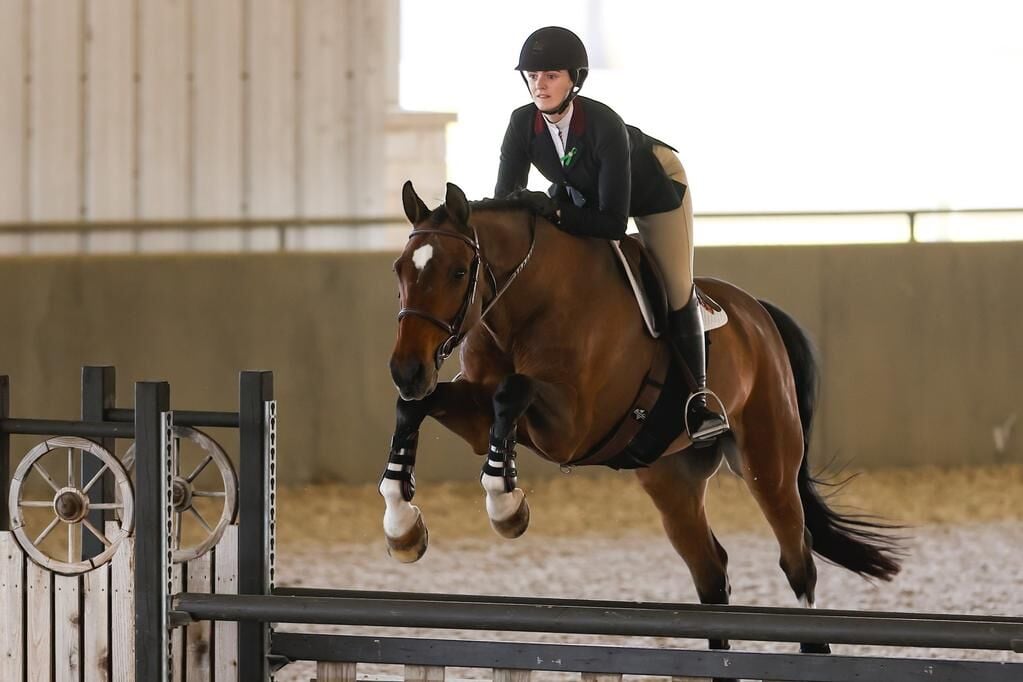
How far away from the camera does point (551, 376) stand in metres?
2.43

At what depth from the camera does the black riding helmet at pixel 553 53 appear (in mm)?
2438

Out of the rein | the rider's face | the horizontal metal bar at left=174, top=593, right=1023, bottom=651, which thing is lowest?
the horizontal metal bar at left=174, top=593, right=1023, bottom=651

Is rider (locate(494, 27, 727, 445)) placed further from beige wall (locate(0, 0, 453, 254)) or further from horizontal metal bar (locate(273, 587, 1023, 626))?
beige wall (locate(0, 0, 453, 254))

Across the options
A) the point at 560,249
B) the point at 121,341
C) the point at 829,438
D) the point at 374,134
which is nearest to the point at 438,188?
the point at 374,134

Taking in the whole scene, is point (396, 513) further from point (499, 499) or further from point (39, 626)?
point (39, 626)

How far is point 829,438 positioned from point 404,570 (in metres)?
2.57

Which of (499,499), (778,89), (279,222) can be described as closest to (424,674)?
(499,499)

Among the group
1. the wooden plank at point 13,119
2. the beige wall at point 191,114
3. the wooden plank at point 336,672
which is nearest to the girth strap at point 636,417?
the wooden plank at point 336,672

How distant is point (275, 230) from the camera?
6.55 meters

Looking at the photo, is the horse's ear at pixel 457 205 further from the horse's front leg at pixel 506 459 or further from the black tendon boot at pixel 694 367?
the black tendon boot at pixel 694 367

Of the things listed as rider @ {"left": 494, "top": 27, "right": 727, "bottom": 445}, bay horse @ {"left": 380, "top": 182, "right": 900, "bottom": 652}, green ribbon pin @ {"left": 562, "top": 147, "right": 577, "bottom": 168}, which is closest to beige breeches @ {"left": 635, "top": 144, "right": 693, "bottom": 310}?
A: rider @ {"left": 494, "top": 27, "right": 727, "bottom": 445}

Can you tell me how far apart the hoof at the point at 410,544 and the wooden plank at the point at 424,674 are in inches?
9.5

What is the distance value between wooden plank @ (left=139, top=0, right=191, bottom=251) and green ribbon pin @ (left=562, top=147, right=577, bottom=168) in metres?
4.43

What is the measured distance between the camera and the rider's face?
8.05ft
